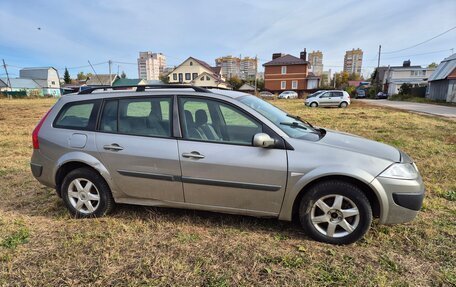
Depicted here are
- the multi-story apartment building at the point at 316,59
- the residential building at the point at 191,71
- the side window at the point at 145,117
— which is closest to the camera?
the side window at the point at 145,117

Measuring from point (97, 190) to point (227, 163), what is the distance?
1722mm

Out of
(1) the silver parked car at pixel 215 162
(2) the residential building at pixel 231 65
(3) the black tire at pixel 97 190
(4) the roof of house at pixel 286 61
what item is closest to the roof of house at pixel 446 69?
(4) the roof of house at pixel 286 61

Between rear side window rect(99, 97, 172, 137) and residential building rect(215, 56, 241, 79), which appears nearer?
rear side window rect(99, 97, 172, 137)

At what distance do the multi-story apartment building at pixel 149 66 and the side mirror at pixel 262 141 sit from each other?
300ft

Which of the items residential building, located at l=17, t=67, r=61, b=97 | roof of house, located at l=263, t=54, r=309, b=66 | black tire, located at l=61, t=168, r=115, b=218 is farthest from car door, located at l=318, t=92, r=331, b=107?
residential building, located at l=17, t=67, r=61, b=97

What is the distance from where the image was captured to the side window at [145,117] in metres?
3.16

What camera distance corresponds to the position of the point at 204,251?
2764 mm

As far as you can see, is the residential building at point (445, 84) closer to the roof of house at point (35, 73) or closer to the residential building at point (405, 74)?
the residential building at point (405, 74)

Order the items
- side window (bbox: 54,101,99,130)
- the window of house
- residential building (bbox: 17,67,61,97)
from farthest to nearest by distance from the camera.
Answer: residential building (bbox: 17,67,61,97) < the window of house < side window (bbox: 54,101,99,130)

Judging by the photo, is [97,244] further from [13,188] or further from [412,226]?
[412,226]

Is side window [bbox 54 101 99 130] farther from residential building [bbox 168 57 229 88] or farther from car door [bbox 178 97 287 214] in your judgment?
residential building [bbox 168 57 229 88]

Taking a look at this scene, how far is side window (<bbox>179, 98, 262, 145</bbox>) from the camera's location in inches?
116

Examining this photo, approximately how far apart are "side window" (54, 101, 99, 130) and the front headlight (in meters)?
3.27

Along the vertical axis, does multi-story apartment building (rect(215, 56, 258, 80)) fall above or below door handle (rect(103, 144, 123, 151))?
above
